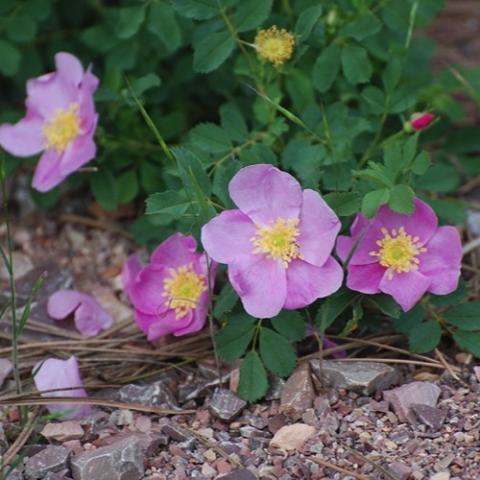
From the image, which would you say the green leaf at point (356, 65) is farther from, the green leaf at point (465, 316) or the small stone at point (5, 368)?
the small stone at point (5, 368)

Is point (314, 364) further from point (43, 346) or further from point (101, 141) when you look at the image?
point (101, 141)

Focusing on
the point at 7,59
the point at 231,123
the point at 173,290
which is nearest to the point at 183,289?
the point at 173,290

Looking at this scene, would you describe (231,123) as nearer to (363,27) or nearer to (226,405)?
(363,27)

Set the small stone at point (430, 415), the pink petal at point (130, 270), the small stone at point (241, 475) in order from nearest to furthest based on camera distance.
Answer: the small stone at point (241, 475) < the small stone at point (430, 415) < the pink petal at point (130, 270)

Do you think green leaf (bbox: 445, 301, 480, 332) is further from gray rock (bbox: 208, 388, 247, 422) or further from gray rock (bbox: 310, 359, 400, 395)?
gray rock (bbox: 208, 388, 247, 422)

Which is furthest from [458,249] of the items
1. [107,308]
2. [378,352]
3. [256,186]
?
[107,308]

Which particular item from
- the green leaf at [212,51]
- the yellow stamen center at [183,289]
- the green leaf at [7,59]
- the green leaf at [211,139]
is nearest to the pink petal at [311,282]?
the yellow stamen center at [183,289]

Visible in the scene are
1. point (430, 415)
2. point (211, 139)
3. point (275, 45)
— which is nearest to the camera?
point (430, 415)
